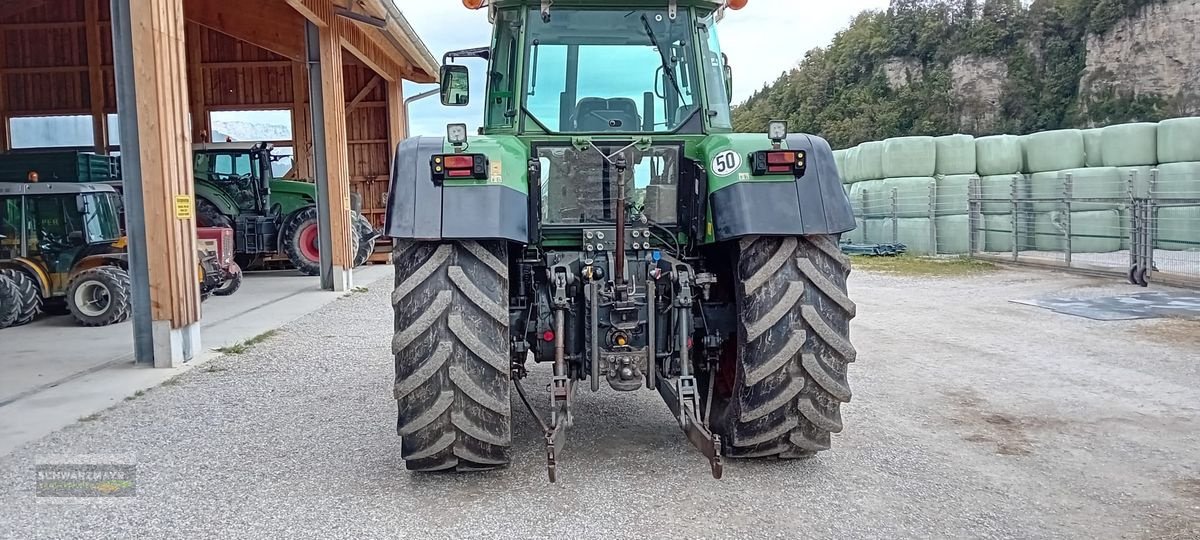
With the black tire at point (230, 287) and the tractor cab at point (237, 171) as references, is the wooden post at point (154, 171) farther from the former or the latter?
the tractor cab at point (237, 171)

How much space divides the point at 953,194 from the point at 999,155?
1140 mm

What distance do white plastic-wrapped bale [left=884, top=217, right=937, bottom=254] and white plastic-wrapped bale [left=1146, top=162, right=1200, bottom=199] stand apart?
3.98 meters

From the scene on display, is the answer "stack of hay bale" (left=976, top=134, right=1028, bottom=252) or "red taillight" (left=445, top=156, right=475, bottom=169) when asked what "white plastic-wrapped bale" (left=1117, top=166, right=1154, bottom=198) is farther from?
"red taillight" (left=445, top=156, right=475, bottom=169)

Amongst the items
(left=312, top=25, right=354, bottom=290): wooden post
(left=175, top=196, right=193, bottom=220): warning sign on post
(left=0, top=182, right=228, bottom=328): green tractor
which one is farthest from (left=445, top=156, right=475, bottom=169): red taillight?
(left=312, top=25, right=354, bottom=290): wooden post

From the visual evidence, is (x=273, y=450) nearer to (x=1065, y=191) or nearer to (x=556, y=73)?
(x=556, y=73)

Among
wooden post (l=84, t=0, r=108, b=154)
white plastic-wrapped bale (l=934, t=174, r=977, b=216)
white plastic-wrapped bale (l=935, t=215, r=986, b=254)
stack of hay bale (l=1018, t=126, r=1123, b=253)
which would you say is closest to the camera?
stack of hay bale (l=1018, t=126, r=1123, b=253)

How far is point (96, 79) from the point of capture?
61.7 ft

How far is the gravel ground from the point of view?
3592 millimetres

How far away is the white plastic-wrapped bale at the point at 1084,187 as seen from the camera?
1556cm

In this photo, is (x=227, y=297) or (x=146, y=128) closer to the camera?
(x=146, y=128)

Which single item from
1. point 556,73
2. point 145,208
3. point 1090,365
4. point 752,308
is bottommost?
point 1090,365

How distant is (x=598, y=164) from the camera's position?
4.35 m

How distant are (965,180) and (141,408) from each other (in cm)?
1594

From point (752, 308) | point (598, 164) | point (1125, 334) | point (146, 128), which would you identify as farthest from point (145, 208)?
point (1125, 334)
